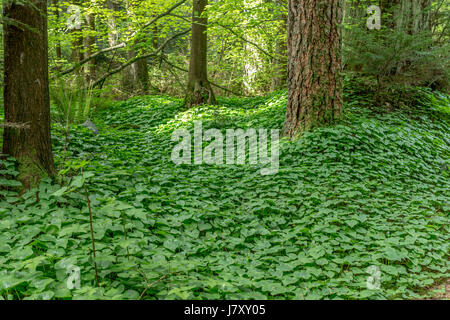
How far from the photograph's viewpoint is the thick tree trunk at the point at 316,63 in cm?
580

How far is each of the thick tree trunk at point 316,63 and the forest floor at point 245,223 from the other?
1.33ft

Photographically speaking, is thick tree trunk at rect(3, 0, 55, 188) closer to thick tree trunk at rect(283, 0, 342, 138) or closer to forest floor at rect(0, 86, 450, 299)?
forest floor at rect(0, 86, 450, 299)

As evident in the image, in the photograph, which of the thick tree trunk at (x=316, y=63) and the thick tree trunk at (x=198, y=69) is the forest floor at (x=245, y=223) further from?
the thick tree trunk at (x=198, y=69)

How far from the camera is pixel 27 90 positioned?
3564 millimetres

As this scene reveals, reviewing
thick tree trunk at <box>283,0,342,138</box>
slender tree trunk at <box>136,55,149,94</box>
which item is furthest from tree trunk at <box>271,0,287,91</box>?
thick tree trunk at <box>283,0,342,138</box>

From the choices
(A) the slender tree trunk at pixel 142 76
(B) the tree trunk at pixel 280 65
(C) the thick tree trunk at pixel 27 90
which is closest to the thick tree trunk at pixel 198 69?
(B) the tree trunk at pixel 280 65

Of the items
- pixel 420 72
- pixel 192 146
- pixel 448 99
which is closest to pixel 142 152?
pixel 192 146

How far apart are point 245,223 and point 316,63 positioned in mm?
3443

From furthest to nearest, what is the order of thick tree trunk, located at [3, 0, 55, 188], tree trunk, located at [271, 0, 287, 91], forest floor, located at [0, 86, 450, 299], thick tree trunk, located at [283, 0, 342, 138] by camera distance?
1. tree trunk, located at [271, 0, 287, 91]
2. thick tree trunk, located at [283, 0, 342, 138]
3. thick tree trunk, located at [3, 0, 55, 188]
4. forest floor, located at [0, 86, 450, 299]

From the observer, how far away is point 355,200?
4.25m

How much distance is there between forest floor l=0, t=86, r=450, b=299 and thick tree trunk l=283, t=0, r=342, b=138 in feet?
1.33

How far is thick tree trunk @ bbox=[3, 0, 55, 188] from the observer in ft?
11.4

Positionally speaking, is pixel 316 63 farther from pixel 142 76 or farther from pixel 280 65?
pixel 142 76
